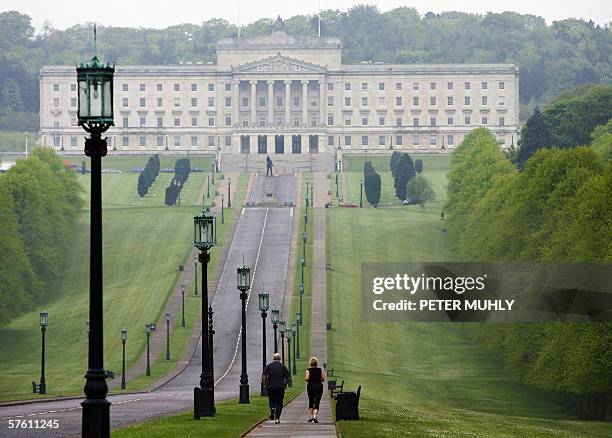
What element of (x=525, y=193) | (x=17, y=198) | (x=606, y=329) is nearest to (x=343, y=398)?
(x=606, y=329)

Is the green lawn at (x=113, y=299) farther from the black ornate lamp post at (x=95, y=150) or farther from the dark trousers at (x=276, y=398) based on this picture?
the black ornate lamp post at (x=95, y=150)

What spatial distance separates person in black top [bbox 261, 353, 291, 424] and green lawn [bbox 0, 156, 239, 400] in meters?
21.4

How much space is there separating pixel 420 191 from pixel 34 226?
56948mm

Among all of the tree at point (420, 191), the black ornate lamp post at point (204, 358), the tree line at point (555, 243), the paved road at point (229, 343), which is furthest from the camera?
the tree at point (420, 191)

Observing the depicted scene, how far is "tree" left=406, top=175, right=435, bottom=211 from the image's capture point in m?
A: 179

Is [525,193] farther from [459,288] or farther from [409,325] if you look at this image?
[409,325]

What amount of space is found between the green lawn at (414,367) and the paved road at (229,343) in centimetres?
449

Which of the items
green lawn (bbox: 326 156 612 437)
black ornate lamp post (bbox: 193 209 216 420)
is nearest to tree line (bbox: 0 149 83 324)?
green lawn (bbox: 326 156 612 437)

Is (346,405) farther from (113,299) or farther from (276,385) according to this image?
(113,299)

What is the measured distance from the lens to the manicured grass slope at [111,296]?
96.3 m

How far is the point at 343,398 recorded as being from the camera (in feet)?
139

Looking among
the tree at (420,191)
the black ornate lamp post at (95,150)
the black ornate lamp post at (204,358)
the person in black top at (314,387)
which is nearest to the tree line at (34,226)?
the tree at (420,191)

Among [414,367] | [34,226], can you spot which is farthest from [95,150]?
[34,226]

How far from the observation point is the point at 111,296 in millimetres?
125438
